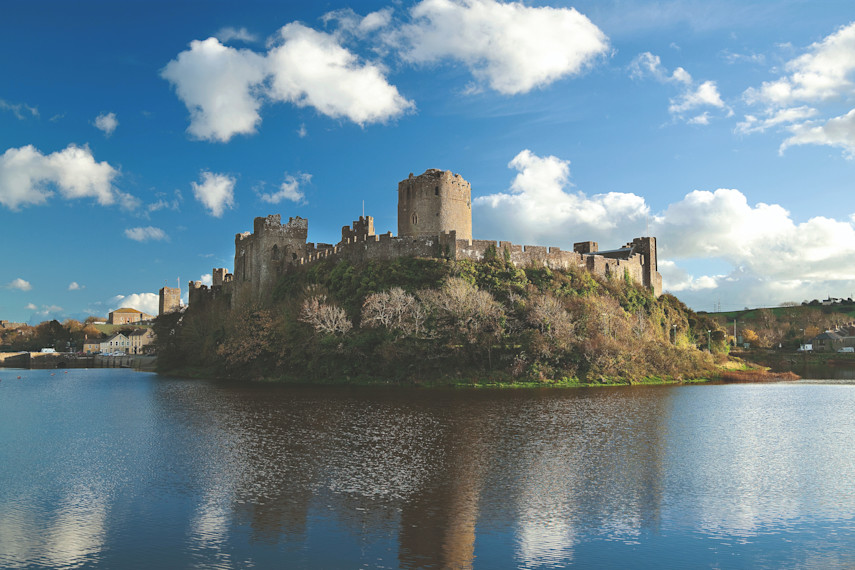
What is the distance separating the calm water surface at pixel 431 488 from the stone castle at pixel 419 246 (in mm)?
25487

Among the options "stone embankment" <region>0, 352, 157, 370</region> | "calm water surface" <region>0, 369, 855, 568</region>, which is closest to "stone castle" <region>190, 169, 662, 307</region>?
"calm water surface" <region>0, 369, 855, 568</region>

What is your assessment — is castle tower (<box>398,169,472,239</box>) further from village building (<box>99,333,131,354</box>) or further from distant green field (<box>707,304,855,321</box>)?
A: village building (<box>99,333,131,354</box>)

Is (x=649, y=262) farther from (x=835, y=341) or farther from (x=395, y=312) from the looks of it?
(x=835, y=341)

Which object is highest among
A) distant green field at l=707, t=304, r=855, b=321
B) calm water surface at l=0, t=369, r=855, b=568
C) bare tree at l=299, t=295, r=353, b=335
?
distant green field at l=707, t=304, r=855, b=321

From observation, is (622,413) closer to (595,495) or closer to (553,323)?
(595,495)

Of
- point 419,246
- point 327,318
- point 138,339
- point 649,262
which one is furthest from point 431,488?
point 138,339

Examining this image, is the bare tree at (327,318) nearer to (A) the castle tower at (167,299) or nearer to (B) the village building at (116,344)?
(A) the castle tower at (167,299)

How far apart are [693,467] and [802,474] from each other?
9.50ft

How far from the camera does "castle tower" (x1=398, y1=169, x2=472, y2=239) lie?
182 ft

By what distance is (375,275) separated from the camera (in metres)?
52.3

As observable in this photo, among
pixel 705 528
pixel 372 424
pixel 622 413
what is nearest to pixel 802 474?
pixel 705 528

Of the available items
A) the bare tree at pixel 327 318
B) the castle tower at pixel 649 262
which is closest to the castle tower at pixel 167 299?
the bare tree at pixel 327 318

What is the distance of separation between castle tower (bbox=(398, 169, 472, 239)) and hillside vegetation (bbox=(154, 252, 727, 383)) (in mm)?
4552

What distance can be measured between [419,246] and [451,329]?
34.9 ft
